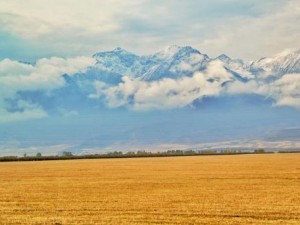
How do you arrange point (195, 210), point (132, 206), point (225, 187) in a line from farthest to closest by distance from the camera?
point (225, 187) → point (132, 206) → point (195, 210)

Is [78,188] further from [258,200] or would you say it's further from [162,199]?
[258,200]

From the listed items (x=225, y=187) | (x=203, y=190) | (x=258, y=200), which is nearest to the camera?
(x=258, y=200)

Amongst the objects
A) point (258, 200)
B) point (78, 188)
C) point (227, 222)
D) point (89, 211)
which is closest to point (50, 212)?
point (89, 211)

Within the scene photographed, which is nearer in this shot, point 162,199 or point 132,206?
point 132,206

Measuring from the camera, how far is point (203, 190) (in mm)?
36625

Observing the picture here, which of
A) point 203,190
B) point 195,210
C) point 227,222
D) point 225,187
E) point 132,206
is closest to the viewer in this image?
point 227,222

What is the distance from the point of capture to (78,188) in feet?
132

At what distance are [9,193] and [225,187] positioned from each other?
14027mm

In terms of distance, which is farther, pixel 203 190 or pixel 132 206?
pixel 203 190

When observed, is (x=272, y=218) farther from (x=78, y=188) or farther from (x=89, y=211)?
(x=78, y=188)

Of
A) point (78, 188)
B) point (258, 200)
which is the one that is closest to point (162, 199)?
point (258, 200)

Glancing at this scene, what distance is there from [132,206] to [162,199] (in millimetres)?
3388

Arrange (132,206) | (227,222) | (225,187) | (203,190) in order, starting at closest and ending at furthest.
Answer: (227,222) < (132,206) < (203,190) < (225,187)

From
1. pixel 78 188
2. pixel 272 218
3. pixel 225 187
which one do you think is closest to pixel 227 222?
pixel 272 218
